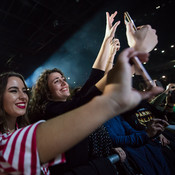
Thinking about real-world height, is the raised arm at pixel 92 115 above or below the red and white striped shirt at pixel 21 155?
above

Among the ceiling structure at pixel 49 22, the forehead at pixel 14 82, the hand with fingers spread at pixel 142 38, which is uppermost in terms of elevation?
the ceiling structure at pixel 49 22

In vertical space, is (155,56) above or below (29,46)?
below

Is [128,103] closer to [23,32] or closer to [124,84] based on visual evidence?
[124,84]

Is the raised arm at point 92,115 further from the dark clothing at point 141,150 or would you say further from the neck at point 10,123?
the dark clothing at point 141,150

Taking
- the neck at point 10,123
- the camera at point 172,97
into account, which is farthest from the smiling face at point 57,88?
the camera at point 172,97

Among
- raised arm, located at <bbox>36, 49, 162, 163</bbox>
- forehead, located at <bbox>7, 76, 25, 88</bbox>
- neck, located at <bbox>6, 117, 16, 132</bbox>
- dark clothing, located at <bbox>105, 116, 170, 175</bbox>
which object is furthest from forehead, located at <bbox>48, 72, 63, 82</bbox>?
raised arm, located at <bbox>36, 49, 162, 163</bbox>

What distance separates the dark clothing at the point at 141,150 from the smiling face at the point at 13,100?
0.86m

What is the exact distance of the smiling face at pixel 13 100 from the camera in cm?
85

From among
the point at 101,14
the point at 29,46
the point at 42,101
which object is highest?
the point at 101,14

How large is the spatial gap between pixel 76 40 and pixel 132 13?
267cm

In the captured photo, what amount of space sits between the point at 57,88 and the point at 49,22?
443cm

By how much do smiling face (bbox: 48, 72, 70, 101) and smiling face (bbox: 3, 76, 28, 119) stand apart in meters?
0.25

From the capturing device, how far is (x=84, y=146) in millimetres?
766

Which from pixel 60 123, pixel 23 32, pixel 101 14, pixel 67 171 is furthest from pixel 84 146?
pixel 23 32
